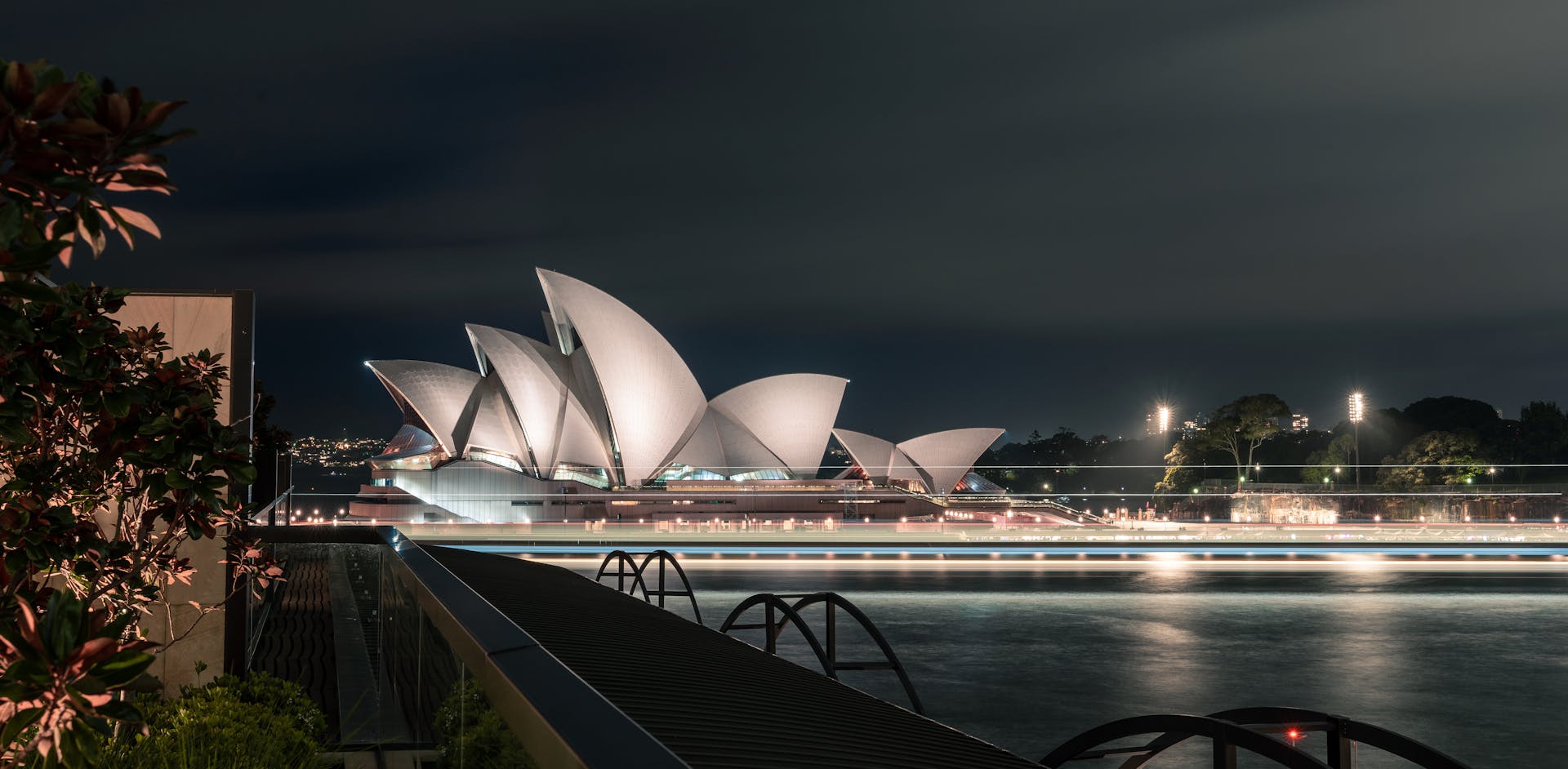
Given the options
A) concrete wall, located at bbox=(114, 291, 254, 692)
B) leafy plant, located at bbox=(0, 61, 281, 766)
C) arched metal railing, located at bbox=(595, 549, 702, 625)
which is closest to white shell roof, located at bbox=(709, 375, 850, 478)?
arched metal railing, located at bbox=(595, 549, 702, 625)

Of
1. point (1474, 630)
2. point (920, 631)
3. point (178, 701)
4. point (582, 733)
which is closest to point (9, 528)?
point (582, 733)

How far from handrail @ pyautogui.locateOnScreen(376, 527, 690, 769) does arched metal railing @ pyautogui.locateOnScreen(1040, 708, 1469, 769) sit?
43.0 inches

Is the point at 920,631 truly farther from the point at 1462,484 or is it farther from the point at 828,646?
the point at 1462,484

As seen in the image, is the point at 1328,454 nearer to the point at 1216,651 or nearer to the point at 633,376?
the point at 633,376

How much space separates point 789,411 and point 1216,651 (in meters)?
33.0

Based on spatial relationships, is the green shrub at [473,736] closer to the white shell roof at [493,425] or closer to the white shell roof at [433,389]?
the white shell roof at [493,425]

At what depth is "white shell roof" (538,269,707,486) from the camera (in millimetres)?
32875

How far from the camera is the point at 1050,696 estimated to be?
6.82 metres

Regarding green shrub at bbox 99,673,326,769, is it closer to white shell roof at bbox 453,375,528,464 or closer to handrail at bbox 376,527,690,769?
handrail at bbox 376,527,690,769

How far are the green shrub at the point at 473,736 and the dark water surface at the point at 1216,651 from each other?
12.6ft

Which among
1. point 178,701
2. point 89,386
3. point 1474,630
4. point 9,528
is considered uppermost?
point 89,386

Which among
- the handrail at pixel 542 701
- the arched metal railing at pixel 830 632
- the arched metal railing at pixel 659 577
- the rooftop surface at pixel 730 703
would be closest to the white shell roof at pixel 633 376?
the arched metal railing at pixel 659 577

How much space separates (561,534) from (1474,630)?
587 inches

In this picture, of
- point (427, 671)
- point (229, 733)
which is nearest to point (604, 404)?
point (229, 733)
